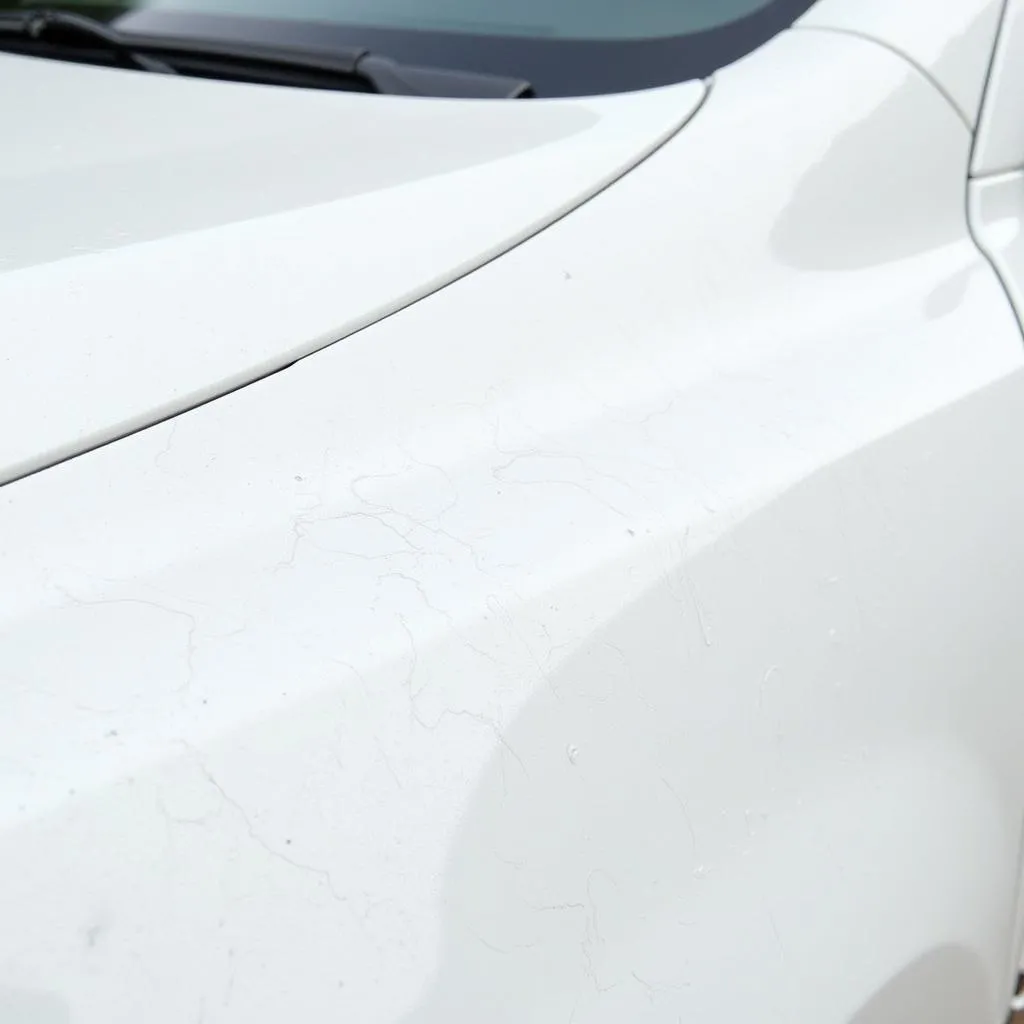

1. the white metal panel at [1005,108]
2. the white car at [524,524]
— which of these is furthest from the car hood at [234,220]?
the white metal panel at [1005,108]

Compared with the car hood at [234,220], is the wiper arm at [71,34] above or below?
above

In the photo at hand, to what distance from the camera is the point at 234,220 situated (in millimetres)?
990

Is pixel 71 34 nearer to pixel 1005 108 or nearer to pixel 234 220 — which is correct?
pixel 234 220

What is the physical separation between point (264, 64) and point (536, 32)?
0.93ft

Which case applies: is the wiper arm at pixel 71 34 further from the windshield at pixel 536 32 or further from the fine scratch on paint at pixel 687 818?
the fine scratch on paint at pixel 687 818

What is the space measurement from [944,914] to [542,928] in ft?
1.50

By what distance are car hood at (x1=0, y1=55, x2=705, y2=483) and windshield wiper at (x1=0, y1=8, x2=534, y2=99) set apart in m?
0.05

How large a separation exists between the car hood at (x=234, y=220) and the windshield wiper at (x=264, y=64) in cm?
5

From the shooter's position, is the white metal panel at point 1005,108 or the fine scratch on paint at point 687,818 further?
the white metal panel at point 1005,108

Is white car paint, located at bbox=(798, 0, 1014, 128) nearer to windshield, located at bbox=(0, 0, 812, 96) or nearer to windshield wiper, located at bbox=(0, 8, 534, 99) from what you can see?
windshield, located at bbox=(0, 0, 812, 96)

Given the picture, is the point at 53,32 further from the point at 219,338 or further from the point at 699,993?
the point at 699,993

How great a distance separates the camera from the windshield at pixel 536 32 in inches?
49.8

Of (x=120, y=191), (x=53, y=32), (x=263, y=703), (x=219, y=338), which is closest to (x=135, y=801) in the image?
(x=263, y=703)

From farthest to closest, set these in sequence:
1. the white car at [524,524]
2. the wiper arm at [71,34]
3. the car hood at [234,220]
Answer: the wiper arm at [71,34], the car hood at [234,220], the white car at [524,524]
